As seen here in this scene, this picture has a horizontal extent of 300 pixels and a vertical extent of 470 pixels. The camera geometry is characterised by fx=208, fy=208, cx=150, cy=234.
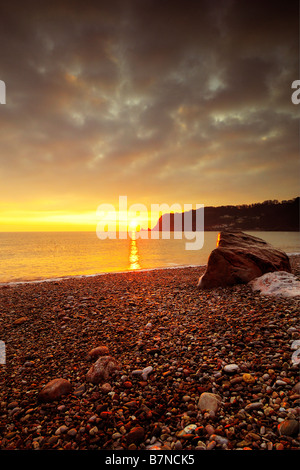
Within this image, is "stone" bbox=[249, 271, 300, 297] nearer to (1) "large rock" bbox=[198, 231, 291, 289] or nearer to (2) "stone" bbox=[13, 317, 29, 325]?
(1) "large rock" bbox=[198, 231, 291, 289]

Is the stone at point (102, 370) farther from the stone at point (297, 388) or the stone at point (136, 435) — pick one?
the stone at point (297, 388)

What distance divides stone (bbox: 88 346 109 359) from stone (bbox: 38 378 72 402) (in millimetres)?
876

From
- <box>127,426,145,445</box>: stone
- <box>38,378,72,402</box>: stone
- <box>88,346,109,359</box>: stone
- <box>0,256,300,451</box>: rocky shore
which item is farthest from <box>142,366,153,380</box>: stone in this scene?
<box>38,378,72,402</box>: stone

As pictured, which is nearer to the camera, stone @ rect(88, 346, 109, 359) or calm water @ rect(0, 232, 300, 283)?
stone @ rect(88, 346, 109, 359)

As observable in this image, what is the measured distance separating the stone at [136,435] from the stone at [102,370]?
1.26 metres

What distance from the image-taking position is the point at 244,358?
3.76 m

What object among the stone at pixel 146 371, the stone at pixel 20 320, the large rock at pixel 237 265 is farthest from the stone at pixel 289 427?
the stone at pixel 20 320

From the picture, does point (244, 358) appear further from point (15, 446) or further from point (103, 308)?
point (103, 308)

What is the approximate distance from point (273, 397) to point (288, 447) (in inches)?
27.3

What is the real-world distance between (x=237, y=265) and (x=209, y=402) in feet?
22.1

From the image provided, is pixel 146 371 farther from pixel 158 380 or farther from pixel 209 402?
pixel 209 402

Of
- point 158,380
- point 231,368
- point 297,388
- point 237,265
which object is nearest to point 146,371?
point 158,380

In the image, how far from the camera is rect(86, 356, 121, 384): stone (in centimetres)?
374

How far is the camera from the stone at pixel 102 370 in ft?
12.3
